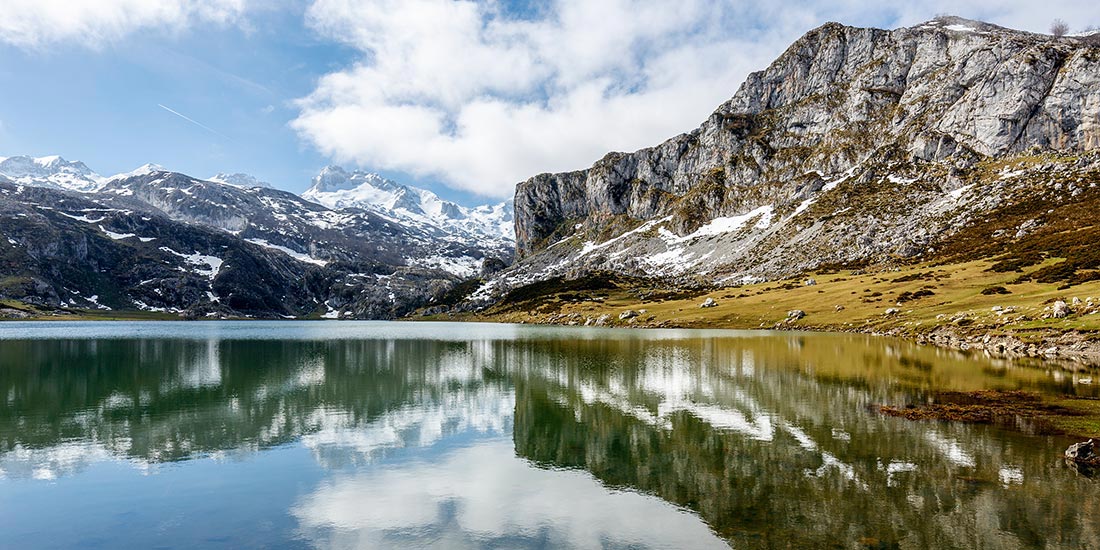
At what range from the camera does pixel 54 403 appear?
1667 inches


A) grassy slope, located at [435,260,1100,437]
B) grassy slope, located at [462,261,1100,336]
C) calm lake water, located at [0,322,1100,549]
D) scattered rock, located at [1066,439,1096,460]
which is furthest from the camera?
grassy slope, located at [462,261,1100,336]

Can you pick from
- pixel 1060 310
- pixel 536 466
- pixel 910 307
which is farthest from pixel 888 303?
pixel 536 466

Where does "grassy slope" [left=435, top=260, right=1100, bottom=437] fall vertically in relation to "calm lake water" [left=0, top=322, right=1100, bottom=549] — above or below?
above

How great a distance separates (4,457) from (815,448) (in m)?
40.0

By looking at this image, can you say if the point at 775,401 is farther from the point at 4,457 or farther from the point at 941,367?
the point at 4,457

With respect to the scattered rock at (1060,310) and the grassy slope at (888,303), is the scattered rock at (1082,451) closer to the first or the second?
the grassy slope at (888,303)

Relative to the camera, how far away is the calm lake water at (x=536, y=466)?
18.4 m

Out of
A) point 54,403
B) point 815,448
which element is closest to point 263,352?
point 54,403

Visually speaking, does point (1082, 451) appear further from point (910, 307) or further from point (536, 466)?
point (910, 307)

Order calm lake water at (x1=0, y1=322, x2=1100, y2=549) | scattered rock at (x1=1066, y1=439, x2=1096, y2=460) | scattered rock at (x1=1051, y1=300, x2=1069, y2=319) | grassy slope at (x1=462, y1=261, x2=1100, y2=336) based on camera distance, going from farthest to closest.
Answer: grassy slope at (x1=462, y1=261, x2=1100, y2=336), scattered rock at (x1=1051, y1=300, x2=1069, y2=319), scattered rock at (x1=1066, y1=439, x2=1096, y2=460), calm lake water at (x1=0, y1=322, x2=1100, y2=549)

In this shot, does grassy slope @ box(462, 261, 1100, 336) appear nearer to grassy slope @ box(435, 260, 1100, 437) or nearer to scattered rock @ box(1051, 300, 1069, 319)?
grassy slope @ box(435, 260, 1100, 437)

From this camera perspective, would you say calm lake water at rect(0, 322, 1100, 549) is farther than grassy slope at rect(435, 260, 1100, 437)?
No

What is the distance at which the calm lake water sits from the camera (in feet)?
60.4

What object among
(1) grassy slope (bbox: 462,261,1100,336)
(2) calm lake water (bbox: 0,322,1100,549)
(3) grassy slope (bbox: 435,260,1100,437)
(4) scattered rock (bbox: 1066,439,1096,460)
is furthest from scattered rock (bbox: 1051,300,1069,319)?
(4) scattered rock (bbox: 1066,439,1096,460)
